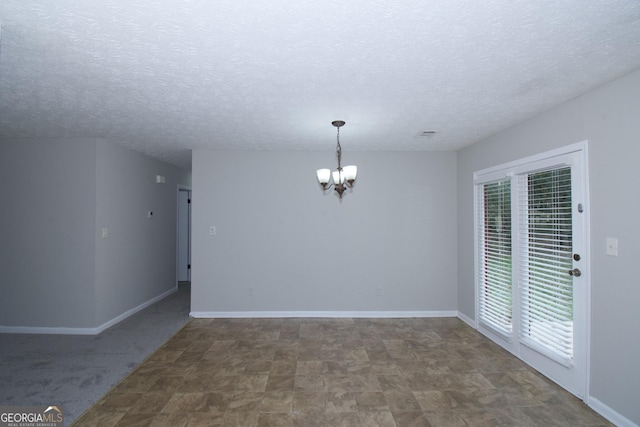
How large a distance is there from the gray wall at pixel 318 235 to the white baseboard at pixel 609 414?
239cm

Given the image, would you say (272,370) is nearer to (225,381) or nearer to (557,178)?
(225,381)

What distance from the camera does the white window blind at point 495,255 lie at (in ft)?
12.0

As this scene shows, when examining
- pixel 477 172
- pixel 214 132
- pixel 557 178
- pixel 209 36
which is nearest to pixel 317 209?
pixel 214 132

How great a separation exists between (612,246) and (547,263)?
683 mm

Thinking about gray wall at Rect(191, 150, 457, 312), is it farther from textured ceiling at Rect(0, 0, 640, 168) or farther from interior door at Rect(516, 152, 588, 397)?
interior door at Rect(516, 152, 588, 397)

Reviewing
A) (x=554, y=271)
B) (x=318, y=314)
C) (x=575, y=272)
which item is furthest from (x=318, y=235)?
(x=575, y=272)

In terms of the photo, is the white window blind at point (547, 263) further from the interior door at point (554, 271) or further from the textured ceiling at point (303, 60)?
the textured ceiling at point (303, 60)

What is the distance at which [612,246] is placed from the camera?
2389 mm

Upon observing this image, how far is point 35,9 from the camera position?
5.25ft

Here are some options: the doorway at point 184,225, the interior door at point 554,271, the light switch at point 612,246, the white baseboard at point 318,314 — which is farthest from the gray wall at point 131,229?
the light switch at point 612,246

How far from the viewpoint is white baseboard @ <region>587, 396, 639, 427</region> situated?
2.27 meters

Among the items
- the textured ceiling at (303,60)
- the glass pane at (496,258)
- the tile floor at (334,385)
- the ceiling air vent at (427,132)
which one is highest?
the textured ceiling at (303,60)

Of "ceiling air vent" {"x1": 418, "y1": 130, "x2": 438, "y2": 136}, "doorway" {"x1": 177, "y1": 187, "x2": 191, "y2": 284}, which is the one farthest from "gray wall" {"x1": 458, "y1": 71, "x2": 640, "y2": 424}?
"doorway" {"x1": 177, "y1": 187, "x2": 191, "y2": 284}

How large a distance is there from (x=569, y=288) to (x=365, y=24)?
265cm
